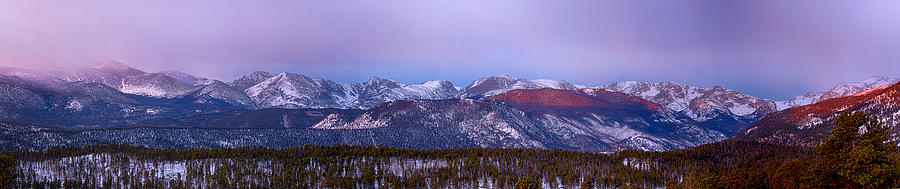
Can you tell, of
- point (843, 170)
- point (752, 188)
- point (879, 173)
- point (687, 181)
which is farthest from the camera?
point (687, 181)

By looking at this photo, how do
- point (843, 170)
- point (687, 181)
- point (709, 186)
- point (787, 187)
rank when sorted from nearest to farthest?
point (843, 170)
point (787, 187)
point (709, 186)
point (687, 181)

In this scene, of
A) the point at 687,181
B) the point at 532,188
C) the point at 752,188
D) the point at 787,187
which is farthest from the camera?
the point at 687,181

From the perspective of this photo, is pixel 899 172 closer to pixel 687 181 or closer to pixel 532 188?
pixel 532 188

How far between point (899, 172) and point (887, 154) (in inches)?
175

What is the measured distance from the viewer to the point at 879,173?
89625 mm

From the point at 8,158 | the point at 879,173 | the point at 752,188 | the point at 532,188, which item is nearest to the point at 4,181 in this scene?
the point at 8,158

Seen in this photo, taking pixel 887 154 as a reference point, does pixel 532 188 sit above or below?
below

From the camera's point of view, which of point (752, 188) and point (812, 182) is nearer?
point (812, 182)

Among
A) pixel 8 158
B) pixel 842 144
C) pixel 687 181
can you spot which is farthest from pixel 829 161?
pixel 8 158

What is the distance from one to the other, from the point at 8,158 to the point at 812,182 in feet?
719

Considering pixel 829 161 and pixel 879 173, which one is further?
pixel 829 161

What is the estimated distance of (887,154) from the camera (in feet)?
309

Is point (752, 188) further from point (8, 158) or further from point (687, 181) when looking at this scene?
point (8, 158)

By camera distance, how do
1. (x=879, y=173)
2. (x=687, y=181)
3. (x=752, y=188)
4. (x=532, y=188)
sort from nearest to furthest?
1. (x=879, y=173)
2. (x=752, y=188)
3. (x=532, y=188)
4. (x=687, y=181)
